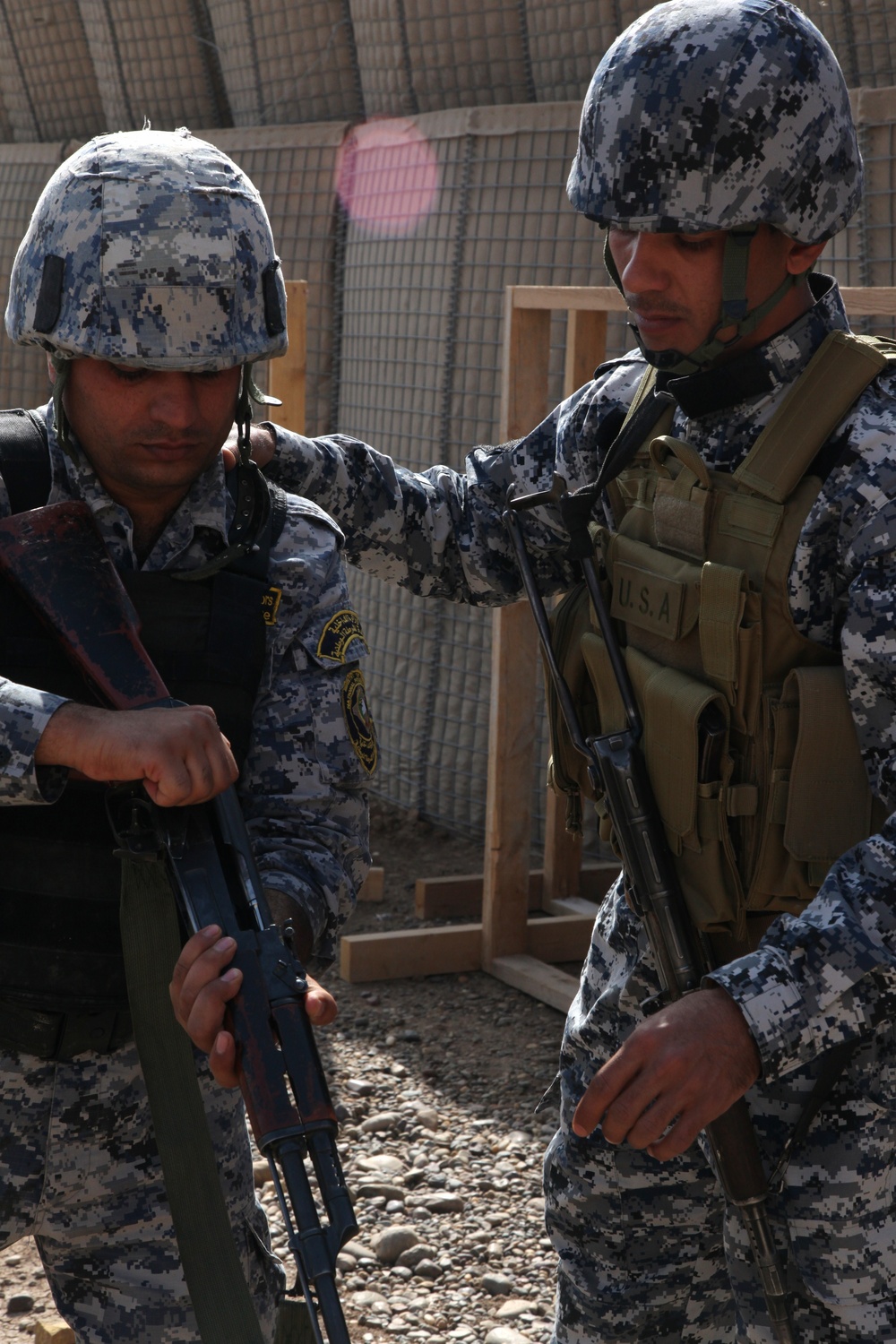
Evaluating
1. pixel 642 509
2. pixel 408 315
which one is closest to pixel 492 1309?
pixel 642 509

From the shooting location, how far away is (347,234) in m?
6.72

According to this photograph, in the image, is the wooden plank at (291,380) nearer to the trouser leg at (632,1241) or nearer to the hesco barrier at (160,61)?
the trouser leg at (632,1241)

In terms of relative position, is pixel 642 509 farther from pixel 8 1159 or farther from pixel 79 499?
pixel 8 1159

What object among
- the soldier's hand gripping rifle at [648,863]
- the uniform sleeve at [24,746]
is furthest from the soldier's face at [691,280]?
the uniform sleeve at [24,746]

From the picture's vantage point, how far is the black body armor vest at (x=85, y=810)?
1.98m

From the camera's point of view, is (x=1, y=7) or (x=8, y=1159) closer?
(x=8, y=1159)

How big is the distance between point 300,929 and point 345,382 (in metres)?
5.16

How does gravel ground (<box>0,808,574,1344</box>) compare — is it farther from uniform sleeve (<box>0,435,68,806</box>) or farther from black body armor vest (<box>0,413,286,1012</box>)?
uniform sleeve (<box>0,435,68,806</box>)

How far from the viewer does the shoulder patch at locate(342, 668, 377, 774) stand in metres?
2.12

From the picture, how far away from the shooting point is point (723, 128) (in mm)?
2043

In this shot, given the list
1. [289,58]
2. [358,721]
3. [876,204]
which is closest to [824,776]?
[358,721]

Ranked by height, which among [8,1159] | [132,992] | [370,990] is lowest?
[370,990]

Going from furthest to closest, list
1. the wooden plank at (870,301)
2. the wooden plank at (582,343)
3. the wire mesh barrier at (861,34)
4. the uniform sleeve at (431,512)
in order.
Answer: the wire mesh barrier at (861,34)
the wooden plank at (582,343)
the wooden plank at (870,301)
the uniform sleeve at (431,512)

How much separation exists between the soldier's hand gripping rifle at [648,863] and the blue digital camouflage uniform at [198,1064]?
36 cm
